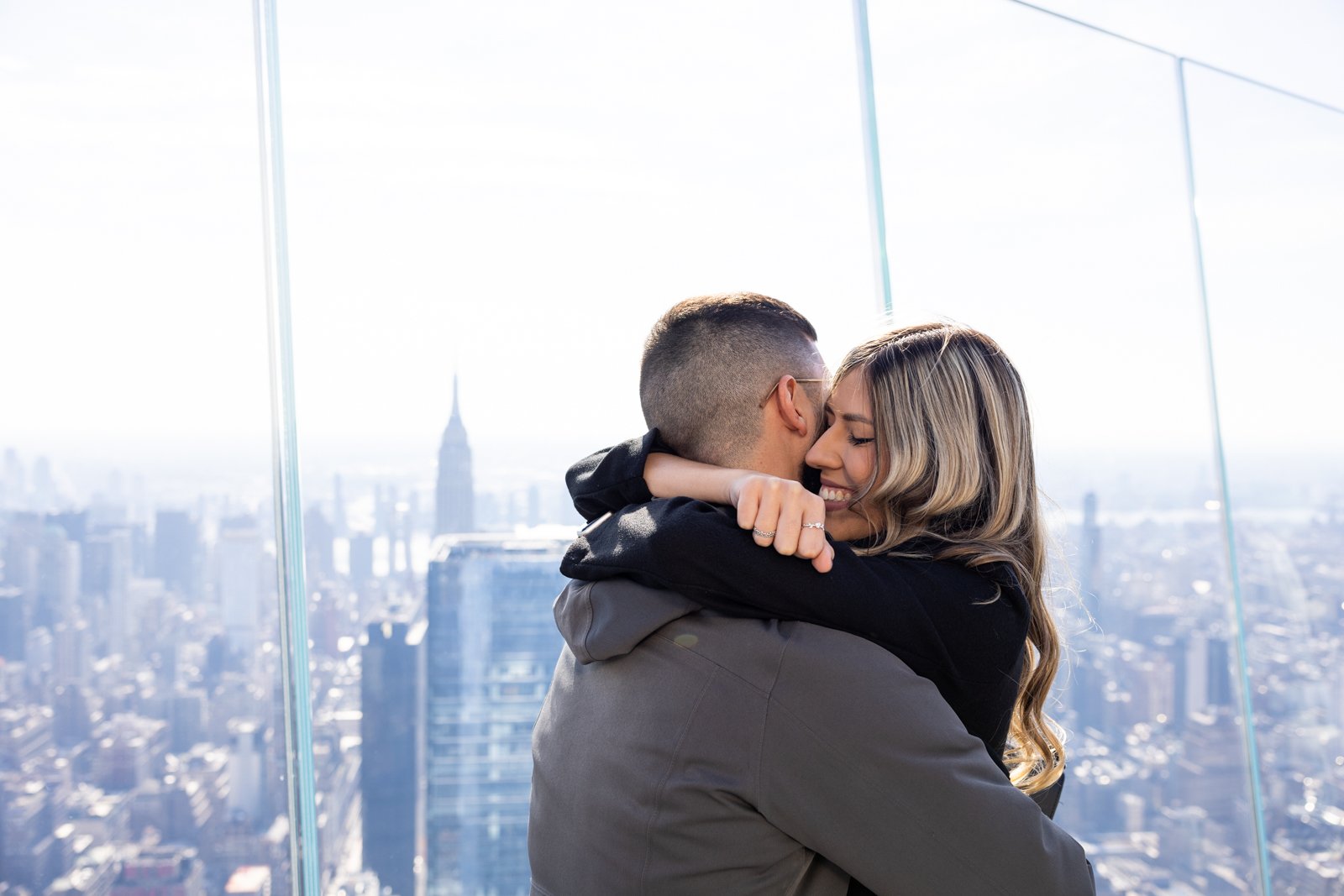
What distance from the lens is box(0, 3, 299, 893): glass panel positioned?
1.86m

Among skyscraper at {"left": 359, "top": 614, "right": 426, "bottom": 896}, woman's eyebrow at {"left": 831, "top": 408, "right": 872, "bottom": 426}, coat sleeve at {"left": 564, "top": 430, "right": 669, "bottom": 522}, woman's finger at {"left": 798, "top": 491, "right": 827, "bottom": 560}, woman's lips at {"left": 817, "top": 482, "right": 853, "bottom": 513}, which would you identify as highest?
woman's eyebrow at {"left": 831, "top": 408, "right": 872, "bottom": 426}

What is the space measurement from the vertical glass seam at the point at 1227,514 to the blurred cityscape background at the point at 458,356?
2 centimetres

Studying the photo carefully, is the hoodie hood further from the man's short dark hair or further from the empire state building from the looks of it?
the empire state building

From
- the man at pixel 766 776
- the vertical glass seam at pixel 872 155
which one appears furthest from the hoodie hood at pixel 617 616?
the vertical glass seam at pixel 872 155

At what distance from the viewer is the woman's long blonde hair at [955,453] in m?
1.24

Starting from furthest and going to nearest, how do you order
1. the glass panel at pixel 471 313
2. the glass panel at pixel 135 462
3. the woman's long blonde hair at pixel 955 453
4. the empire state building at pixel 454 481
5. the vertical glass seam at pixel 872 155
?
the vertical glass seam at pixel 872 155 < the empire state building at pixel 454 481 < the glass panel at pixel 471 313 < the glass panel at pixel 135 462 < the woman's long blonde hair at pixel 955 453

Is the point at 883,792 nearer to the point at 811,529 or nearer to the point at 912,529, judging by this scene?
the point at 811,529

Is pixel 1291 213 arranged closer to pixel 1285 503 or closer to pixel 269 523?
pixel 1285 503

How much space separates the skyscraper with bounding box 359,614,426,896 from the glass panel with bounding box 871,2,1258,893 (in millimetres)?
1619

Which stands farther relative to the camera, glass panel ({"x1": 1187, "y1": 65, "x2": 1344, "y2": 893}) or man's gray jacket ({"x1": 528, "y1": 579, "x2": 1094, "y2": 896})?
glass panel ({"x1": 1187, "y1": 65, "x2": 1344, "y2": 893})

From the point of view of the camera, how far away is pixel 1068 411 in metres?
2.94

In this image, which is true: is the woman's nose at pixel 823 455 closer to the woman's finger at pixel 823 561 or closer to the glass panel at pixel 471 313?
the woman's finger at pixel 823 561

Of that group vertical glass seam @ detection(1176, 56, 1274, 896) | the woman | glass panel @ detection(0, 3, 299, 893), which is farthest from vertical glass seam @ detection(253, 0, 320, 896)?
vertical glass seam @ detection(1176, 56, 1274, 896)

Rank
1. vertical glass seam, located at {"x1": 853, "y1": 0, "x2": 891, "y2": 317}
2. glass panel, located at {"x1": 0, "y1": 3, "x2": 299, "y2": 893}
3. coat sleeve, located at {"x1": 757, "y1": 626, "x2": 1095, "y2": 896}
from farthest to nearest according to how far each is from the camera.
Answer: vertical glass seam, located at {"x1": 853, "y1": 0, "x2": 891, "y2": 317} → glass panel, located at {"x1": 0, "y1": 3, "x2": 299, "y2": 893} → coat sleeve, located at {"x1": 757, "y1": 626, "x2": 1095, "y2": 896}
